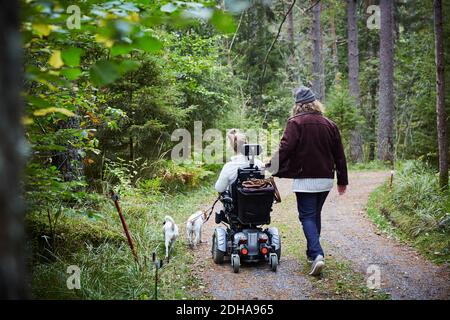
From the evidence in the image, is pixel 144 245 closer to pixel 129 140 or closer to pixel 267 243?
pixel 267 243

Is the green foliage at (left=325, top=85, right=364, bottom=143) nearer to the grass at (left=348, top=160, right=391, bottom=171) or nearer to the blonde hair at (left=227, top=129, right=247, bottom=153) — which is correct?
the grass at (left=348, top=160, right=391, bottom=171)

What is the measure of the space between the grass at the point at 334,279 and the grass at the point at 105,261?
58.5 inches

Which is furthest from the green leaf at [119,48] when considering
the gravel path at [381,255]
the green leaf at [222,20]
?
the gravel path at [381,255]

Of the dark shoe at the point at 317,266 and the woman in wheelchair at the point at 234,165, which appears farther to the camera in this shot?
the woman in wheelchair at the point at 234,165

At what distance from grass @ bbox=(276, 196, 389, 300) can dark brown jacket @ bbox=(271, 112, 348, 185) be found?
4.08 ft

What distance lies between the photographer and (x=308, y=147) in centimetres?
523

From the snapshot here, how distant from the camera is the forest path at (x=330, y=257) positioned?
4727 millimetres

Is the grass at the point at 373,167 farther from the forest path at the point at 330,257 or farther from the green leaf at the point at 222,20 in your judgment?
the green leaf at the point at 222,20

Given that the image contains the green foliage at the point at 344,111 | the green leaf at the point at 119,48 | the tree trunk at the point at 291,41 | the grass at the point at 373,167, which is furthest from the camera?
the tree trunk at the point at 291,41

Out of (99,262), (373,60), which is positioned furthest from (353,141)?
(99,262)

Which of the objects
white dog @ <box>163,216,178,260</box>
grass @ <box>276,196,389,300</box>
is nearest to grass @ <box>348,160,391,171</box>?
grass @ <box>276,196,389,300</box>

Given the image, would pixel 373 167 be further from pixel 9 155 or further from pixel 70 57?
pixel 9 155

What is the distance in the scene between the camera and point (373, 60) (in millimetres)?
22422

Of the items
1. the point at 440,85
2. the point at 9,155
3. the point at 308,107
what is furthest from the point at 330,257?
the point at 9,155
